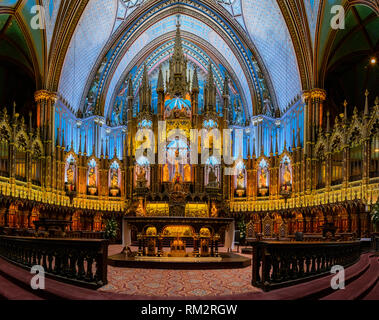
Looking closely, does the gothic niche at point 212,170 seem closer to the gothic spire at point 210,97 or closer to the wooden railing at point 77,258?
the gothic spire at point 210,97

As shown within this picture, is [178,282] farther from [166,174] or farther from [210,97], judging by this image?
[210,97]

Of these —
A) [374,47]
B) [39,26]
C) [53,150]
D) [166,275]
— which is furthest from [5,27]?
[374,47]

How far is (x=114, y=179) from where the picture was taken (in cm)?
2433

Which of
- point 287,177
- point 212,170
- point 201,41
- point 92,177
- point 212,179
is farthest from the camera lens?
point 201,41

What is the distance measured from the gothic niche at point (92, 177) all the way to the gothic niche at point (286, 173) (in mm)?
11834

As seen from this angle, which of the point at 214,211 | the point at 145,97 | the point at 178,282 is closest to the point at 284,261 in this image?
the point at 178,282

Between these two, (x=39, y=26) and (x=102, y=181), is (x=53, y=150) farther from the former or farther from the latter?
(x=39, y=26)

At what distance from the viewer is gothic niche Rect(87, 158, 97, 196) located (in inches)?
918

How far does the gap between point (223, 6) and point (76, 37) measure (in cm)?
1009

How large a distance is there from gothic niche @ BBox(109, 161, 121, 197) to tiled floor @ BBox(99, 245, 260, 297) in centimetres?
1500

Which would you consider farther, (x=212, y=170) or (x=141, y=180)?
(x=212, y=170)

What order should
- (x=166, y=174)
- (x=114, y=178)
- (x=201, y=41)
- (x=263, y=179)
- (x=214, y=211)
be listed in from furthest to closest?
(x=201, y=41) < (x=114, y=178) < (x=166, y=174) < (x=263, y=179) < (x=214, y=211)

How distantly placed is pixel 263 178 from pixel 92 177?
11.1m

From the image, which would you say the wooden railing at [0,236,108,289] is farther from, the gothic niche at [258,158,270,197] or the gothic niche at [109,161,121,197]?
the gothic niche at [258,158,270,197]
